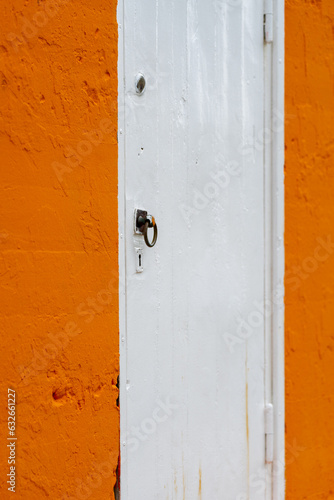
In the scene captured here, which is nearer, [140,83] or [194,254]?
[140,83]

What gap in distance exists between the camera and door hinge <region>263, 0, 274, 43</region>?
3098 millimetres

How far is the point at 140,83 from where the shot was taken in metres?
2.60

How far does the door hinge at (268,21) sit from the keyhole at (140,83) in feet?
2.63

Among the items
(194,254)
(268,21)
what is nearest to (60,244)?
(194,254)

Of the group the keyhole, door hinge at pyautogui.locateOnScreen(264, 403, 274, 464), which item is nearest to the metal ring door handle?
the keyhole

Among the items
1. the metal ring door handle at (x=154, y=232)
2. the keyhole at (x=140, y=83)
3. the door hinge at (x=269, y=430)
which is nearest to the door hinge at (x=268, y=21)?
the keyhole at (x=140, y=83)

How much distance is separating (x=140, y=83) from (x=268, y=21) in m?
0.86

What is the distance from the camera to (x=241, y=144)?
118 inches

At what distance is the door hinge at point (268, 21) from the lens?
310 cm

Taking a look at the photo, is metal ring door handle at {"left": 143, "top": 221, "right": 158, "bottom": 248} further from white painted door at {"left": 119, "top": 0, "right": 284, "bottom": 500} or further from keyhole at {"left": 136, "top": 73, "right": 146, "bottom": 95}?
keyhole at {"left": 136, "top": 73, "right": 146, "bottom": 95}
